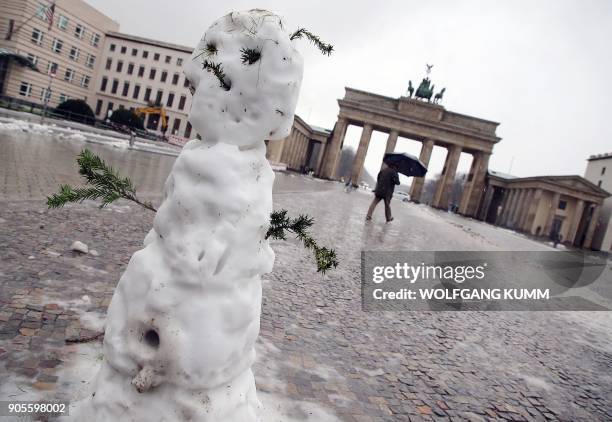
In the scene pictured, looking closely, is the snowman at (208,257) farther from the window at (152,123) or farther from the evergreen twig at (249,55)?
the window at (152,123)

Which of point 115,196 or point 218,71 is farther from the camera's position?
point 115,196

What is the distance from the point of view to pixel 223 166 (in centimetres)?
180

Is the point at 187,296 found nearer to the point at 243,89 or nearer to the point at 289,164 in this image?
the point at 243,89

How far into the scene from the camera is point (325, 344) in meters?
3.95

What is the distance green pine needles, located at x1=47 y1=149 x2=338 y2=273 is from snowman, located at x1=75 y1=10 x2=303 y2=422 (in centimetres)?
7

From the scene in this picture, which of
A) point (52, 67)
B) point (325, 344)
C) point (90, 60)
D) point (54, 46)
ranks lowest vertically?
point (325, 344)

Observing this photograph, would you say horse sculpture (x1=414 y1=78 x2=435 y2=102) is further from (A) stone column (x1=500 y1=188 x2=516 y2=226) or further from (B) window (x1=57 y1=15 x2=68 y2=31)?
(B) window (x1=57 y1=15 x2=68 y2=31)

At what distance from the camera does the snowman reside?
1755 millimetres

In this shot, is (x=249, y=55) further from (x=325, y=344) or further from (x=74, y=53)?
(x=74, y=53)

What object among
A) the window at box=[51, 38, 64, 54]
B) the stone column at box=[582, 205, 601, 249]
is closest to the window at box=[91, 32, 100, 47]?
the window at box=[51, 38, 64, 54]

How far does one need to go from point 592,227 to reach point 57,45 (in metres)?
65.6

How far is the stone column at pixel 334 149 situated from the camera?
171ft

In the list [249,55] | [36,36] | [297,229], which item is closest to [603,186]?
[297,229]

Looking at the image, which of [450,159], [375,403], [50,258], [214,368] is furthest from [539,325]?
[450,159]
